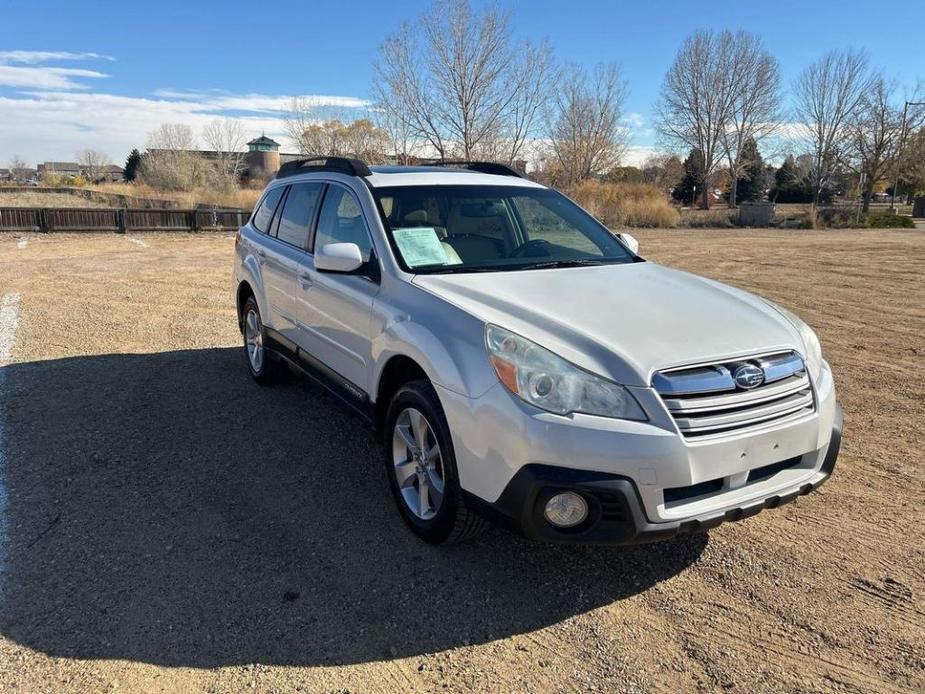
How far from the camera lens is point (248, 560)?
322 centimetres

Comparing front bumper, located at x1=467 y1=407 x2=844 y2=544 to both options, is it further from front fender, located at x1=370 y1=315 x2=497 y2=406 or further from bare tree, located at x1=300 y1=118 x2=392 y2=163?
bare tree, located at x1=300 y1=118 x2=392 y2=163

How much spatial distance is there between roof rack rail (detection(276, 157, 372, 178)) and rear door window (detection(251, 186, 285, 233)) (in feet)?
0.53

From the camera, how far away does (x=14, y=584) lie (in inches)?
118

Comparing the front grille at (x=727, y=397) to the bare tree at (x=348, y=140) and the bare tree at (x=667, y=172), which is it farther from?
the bare tree at (x=667, y=172)

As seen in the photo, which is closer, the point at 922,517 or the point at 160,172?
the point at 922,517

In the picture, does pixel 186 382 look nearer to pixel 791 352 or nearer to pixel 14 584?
pixel 14 584

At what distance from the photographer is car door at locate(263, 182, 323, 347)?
4.77 metres

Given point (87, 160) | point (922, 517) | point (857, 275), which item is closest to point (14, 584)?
point (922, 517)

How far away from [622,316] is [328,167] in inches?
105

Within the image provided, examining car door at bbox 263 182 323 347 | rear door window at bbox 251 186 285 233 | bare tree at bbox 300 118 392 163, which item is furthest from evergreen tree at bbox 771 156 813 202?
car door at bbox 263 182 323 347

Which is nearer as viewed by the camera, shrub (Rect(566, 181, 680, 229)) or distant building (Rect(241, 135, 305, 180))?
shrub (Rect(566, 181, 680, 229))

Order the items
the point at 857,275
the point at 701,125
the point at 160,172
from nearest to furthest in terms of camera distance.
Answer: the point at 857,275 → the point at 160,172 → the point at 701,125

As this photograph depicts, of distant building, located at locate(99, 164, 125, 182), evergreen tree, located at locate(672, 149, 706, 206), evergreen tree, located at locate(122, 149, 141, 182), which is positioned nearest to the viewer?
evergreen tree, located at locate(672, 149, 706, 206)

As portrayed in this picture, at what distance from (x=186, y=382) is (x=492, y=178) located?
3.27m
